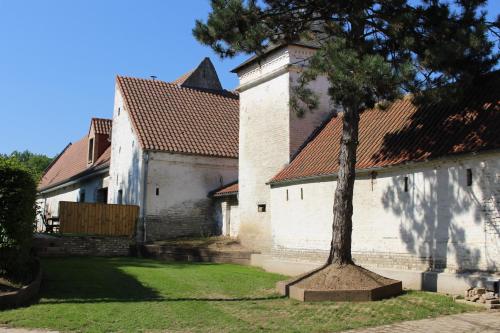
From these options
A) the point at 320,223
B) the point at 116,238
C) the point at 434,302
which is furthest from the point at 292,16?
the point at 116,238

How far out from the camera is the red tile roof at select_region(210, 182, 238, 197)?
24112 mm

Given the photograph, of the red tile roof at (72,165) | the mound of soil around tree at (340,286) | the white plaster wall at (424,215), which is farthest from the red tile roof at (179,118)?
the mound of soil around tree at (340,286)

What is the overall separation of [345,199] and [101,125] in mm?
23085

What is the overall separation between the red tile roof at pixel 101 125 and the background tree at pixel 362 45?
20841mm

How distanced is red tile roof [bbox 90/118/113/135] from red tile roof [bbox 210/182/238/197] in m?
10.5

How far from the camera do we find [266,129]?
2109cm

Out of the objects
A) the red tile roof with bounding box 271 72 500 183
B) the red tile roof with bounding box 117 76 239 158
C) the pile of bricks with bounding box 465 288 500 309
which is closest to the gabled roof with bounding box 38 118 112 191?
the red tile roof with bounding box 117 76 239 158

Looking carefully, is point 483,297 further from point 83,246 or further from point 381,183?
point 83,246

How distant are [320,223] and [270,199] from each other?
11.0 ft

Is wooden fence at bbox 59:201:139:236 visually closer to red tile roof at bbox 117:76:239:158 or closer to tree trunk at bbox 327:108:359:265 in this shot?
red tile roof at bbox 117:76:239:158

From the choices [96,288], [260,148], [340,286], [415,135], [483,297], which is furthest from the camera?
[260,148]

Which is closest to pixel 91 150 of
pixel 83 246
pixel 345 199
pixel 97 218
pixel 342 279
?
pixel 97 218

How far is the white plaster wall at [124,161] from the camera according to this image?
81.7 feet

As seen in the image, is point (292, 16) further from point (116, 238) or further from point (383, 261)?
point (116, 238)
